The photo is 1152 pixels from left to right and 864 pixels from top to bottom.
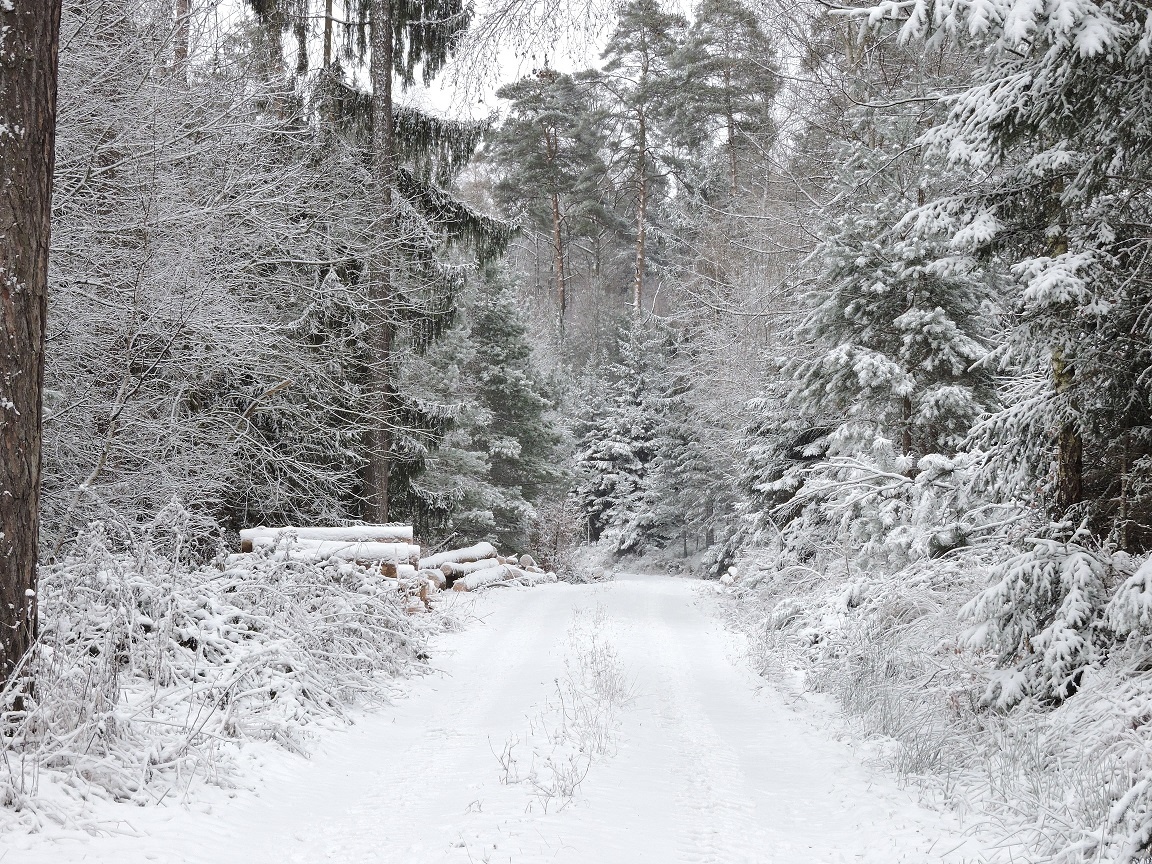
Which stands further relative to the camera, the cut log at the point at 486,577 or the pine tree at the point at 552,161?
the pine tree at the point at 552,161

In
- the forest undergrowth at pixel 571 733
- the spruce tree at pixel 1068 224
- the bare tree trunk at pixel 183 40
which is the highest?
the bare tree trunk at pixel 183 40

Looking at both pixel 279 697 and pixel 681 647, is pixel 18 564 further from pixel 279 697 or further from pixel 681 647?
pixel 681 647

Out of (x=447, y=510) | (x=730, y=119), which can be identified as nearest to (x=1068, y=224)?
(x=447, y=510)

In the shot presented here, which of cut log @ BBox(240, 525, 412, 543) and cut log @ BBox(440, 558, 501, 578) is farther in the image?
cut log @ BBox(440, 558, 501, 578)

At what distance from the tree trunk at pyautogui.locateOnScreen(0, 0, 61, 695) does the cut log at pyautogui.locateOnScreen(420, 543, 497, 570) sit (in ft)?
38.6

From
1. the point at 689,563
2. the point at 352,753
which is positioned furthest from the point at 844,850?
the point at 689,563

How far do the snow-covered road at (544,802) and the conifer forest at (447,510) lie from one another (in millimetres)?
38

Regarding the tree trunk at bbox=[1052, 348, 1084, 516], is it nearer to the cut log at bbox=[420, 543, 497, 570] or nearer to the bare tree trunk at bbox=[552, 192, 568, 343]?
the cut log at bbox=[420, 543, 497, 570]

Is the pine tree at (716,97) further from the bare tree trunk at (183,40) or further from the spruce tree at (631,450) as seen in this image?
the bare tree trunk at (183,40)

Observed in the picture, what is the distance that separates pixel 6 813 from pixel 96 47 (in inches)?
312

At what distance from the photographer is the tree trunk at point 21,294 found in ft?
→ 13.6

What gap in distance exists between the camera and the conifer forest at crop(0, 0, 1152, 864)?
14.0ft

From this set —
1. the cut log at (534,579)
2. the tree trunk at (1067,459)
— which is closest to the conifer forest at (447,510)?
the tree trunk at (1067,459)

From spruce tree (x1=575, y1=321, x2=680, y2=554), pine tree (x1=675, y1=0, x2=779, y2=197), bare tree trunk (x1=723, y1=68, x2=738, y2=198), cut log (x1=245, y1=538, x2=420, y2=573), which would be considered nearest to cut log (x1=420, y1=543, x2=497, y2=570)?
cut log (x1=245, y1=538, x2=420, y2=573)
